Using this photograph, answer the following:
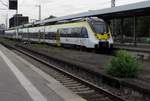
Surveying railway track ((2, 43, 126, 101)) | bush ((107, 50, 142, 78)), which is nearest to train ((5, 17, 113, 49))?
railway track ((2, 43, 126, 101))

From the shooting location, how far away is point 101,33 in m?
36.9

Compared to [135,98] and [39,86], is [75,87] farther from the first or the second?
[135,98]

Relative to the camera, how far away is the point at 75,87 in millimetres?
15133

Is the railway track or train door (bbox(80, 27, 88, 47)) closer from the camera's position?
the railway track

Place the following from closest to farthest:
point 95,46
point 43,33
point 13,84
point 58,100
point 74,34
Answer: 1. point 58,100
2. point 13,84
3. point 95,46
4. point 74,34
5. point 43,33

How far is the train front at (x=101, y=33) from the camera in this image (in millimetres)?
36122

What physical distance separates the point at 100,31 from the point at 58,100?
85.0 feet

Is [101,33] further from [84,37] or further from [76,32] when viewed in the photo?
[76,32]

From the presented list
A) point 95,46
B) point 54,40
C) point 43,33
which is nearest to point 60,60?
point 95,46

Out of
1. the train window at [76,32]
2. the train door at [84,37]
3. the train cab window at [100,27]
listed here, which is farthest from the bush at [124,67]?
the train window at [76,32]

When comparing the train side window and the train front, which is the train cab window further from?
the train side window

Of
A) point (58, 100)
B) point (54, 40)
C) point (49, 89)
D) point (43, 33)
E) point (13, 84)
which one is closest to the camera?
point (58, 100)

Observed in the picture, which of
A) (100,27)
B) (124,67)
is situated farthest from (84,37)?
(124,67)

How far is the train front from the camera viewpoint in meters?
36.1
